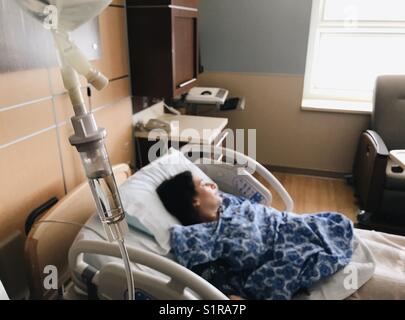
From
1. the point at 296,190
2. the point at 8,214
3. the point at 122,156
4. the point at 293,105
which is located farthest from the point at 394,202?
the point at 8,214

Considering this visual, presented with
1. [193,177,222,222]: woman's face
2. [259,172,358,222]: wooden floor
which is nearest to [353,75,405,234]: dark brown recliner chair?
[259,172,358,222]: wooden floor

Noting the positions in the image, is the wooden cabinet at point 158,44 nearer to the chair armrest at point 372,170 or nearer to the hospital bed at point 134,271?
the hospital bed at point 134,271

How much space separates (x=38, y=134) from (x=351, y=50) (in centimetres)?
301

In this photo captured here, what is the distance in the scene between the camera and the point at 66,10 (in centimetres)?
64

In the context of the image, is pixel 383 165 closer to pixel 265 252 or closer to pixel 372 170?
pixel 372 170

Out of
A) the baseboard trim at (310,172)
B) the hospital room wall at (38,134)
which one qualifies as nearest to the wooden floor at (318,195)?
the baseboard trim at (310,172)

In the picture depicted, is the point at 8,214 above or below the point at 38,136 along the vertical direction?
below

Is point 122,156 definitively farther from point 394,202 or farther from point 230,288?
point 394,202

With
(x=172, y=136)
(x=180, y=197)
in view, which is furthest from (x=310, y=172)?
(x=180, y=197)

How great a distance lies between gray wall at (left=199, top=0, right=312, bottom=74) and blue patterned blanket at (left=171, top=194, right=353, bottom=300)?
2117 mm

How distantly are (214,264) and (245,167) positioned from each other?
0.69 m

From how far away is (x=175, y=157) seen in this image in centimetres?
174

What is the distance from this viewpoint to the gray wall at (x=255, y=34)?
3020 millimetres
